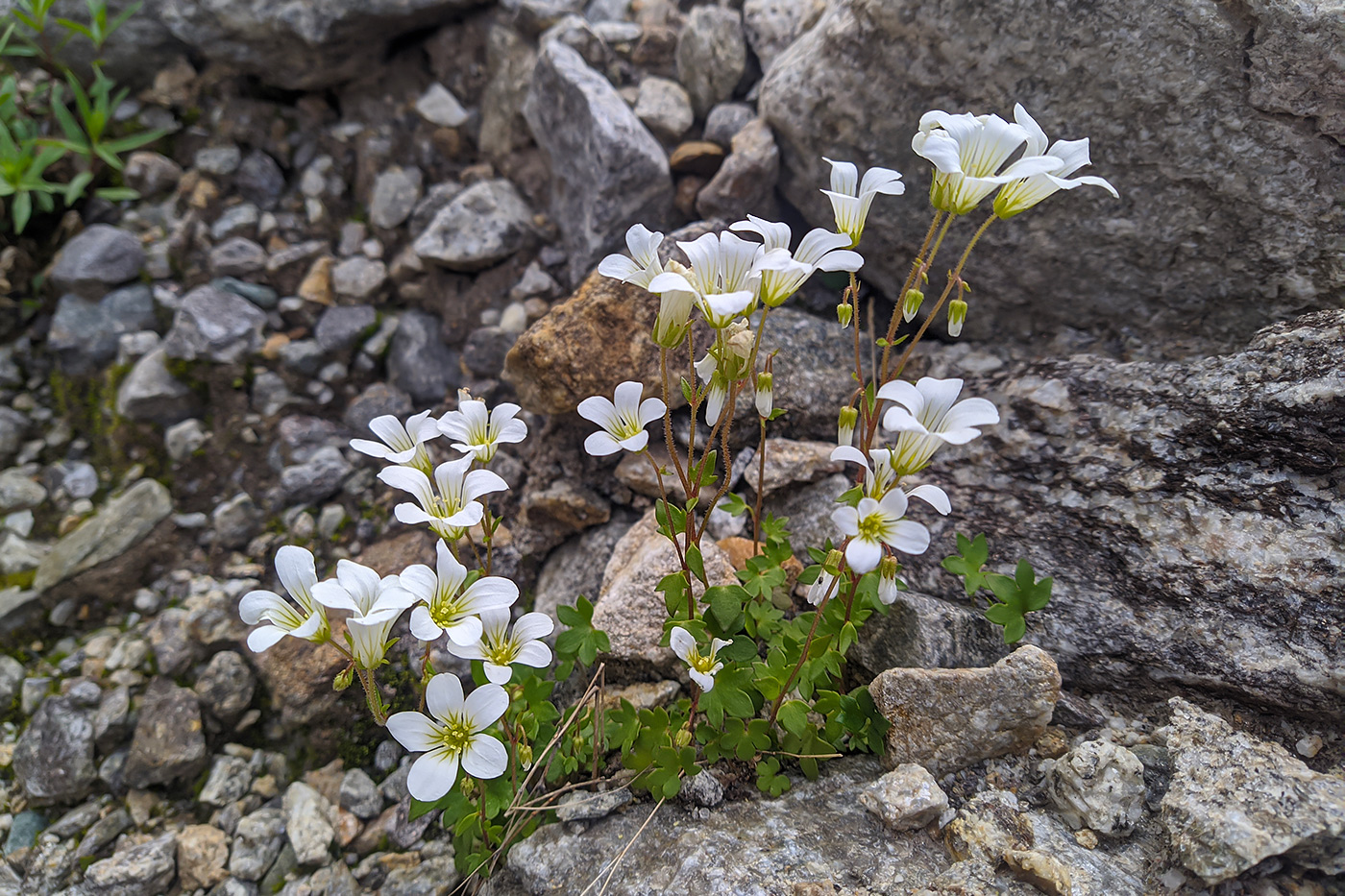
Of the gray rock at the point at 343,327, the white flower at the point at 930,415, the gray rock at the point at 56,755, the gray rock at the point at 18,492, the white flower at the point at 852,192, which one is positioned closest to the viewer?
the white flower at the point at 930,415

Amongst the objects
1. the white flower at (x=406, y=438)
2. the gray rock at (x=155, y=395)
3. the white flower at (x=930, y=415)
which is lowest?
the gray rock at (x=155, y=395)

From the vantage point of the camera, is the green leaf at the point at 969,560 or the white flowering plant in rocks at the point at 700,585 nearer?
the white flowering plant in rocks at the point at 700,585

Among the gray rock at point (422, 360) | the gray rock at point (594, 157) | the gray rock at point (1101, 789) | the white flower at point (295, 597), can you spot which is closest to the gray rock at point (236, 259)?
the gray rock at point (422, 360)

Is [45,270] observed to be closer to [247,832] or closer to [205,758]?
[205,758]

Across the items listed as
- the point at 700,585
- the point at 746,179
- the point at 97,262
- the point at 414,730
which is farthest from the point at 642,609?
the point at 97,262

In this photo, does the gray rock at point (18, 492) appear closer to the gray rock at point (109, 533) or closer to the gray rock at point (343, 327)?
the gray rock at point (109, 533)

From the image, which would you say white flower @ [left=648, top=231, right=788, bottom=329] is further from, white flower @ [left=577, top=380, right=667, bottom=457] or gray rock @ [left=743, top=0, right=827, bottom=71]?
gray rock @ [left=743, top=0, right=827, bottom=71]

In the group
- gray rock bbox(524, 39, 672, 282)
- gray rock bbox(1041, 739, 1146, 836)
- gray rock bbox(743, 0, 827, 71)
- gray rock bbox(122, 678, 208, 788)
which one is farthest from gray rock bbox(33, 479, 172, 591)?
gray rock bbox(1041, 739, 1146, 836)
